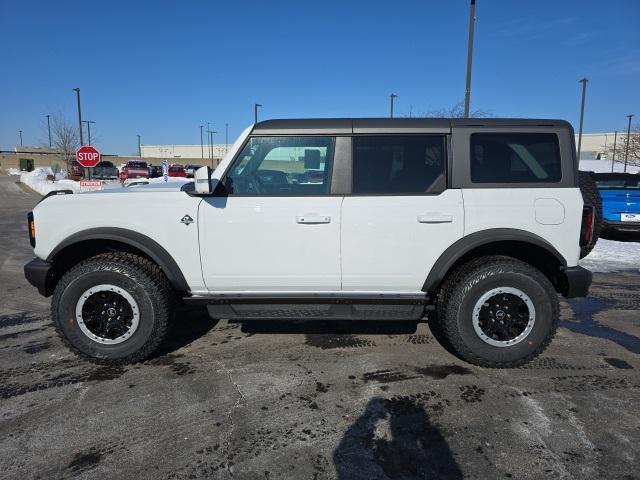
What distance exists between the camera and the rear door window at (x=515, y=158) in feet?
11.6

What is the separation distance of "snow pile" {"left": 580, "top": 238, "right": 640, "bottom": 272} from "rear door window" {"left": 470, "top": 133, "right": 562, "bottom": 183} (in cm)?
447

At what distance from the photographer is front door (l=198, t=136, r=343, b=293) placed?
11.3 feet

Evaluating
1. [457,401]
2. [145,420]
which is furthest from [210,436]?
[457,401]

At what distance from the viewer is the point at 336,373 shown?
3496mm

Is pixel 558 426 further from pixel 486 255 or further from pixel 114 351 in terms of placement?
pixel 114 351

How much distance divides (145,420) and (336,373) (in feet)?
4.72

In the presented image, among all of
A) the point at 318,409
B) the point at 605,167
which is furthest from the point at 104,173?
the point at 605,167

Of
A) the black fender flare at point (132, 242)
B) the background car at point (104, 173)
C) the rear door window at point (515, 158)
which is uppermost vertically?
the background car at point (104, 173)

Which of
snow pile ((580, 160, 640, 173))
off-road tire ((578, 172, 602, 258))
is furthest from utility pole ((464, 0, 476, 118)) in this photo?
snow pile ((580, 160, 640, 173))

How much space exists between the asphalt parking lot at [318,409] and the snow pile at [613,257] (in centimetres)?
337

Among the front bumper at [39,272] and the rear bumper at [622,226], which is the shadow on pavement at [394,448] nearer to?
the front bumper at [39,272]

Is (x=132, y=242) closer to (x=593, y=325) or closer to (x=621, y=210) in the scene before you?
(x=593, y=325)

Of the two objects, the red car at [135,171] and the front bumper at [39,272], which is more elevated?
the red car at [135,171]

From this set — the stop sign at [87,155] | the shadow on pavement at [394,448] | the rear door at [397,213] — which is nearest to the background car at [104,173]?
the stop sign at [87,155]
